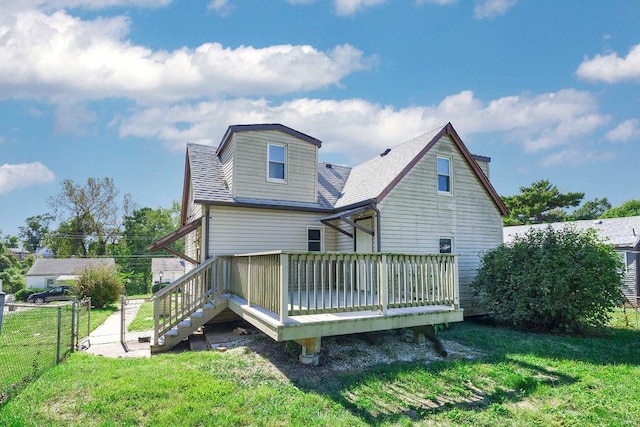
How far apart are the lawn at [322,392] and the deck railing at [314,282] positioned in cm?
106

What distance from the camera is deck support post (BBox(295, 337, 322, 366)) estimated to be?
5.92 meters

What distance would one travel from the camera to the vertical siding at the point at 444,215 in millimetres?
10492

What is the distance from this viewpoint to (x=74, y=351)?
7.43m

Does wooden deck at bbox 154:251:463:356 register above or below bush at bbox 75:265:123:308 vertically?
above

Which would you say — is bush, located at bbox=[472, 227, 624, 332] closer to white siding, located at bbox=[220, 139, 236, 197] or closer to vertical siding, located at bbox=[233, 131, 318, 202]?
vertical siding, located at bbox=[233, 131, 318, 202]

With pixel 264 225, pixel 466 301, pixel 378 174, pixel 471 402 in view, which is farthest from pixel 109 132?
pixel 471 402

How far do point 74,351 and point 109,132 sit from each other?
65.0ft

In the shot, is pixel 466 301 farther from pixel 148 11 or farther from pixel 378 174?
pixel 148 11

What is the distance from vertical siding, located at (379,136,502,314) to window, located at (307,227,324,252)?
2.33 m

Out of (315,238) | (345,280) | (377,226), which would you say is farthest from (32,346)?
(377,226)

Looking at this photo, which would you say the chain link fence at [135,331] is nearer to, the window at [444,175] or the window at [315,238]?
the window at [315,238]

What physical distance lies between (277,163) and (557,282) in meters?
8.56

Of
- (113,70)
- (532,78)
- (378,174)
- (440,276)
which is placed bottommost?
(440,276)

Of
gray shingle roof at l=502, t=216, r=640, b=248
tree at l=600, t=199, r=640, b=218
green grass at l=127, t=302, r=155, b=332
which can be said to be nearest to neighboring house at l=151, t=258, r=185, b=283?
green grass at l=127, t=302, r=155, b=332
